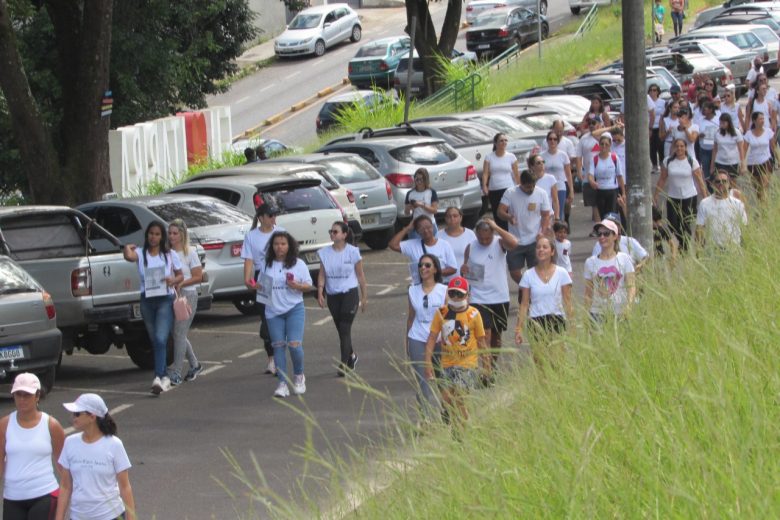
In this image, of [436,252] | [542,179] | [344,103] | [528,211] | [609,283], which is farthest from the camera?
[344,103]

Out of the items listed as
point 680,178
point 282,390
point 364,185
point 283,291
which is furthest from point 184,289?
point 364,185

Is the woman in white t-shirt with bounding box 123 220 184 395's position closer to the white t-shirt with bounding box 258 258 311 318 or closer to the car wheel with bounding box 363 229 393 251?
the white t-shirt with bounding box 258 258 311 318

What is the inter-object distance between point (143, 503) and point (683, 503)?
6203 millimetres

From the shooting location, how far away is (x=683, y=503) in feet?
14.3

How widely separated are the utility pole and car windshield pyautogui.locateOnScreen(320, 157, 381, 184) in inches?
314

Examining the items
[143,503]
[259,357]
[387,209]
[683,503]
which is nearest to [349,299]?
[259,357]

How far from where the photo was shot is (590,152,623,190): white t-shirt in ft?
61.5

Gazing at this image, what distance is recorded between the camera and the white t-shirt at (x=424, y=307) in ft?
36.9

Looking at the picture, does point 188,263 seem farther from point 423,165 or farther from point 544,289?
point 423,165

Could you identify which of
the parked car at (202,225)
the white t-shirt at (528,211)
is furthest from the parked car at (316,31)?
the white t-shirt at (528,211)

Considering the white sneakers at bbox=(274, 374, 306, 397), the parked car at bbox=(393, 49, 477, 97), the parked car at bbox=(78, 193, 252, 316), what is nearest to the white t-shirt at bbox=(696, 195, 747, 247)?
the white sneakers at bbox=(274, 374, 306, 397)

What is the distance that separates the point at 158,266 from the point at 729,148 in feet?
26.9

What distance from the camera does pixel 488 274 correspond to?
12484 millimetres

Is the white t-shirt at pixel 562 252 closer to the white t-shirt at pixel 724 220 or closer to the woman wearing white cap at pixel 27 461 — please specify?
the white t-shirt at pixel 724 220
